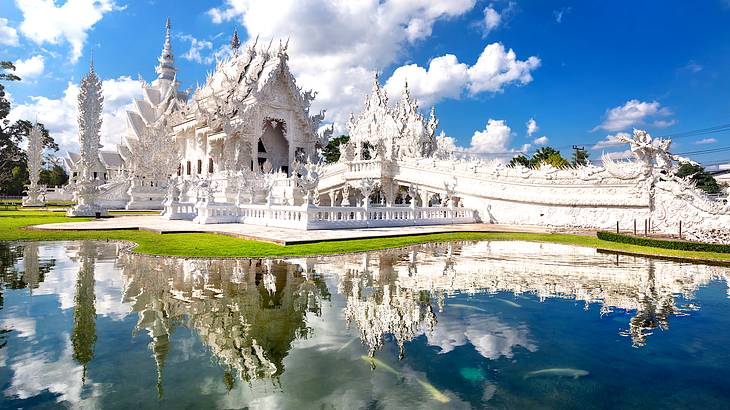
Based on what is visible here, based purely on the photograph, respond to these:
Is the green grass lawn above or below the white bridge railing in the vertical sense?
below

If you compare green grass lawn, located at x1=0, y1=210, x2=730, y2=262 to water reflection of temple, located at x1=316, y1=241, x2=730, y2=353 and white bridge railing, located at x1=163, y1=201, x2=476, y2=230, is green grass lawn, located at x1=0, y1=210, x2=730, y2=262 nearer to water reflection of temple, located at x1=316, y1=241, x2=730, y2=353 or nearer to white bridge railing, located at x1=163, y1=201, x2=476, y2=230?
water reflection of temple, located at x1=316, y1=241, x2=730, y2=353

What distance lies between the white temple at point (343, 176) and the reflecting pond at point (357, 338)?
351 inches

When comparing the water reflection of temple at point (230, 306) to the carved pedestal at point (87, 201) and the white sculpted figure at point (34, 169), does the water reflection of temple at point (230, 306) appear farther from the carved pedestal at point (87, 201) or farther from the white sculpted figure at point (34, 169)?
the white sculpted figure at point (34, 169)

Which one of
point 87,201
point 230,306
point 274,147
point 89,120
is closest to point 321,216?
point 230,306

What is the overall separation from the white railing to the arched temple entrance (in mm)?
14023

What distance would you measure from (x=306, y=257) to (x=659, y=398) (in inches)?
287

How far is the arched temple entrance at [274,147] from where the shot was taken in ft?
116

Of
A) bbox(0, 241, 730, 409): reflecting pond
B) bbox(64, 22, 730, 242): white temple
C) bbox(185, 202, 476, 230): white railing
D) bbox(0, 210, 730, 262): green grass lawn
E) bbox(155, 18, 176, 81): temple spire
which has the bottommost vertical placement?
bbox(0, 241, 730, 409): reflecting pond

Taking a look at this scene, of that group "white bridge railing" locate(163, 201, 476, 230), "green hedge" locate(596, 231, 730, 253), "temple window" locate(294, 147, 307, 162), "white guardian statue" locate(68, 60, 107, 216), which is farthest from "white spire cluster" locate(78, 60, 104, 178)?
"green hedge" locate(596, 231, 730, 253)

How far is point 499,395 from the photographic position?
3240 millimetres

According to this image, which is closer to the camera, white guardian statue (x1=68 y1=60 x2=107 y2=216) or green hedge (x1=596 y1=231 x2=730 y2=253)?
green hedge (x1=596 y1=231 x2=730 y2=253)

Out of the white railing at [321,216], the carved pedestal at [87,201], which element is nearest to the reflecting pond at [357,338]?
the white railing at [321,216]

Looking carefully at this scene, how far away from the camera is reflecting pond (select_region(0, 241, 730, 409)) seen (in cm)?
326

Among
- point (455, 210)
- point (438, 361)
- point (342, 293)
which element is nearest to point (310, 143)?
point (455, 210)
